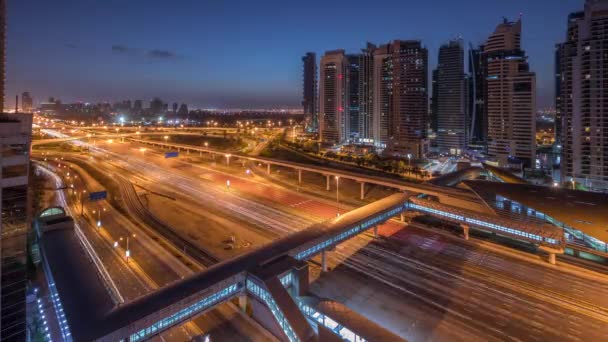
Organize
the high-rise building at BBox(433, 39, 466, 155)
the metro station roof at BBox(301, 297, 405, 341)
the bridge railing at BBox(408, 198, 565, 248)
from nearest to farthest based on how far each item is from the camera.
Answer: the metro station roof at BBox(301, 297, 405, 341), the bridge railing at BBox(408, 198, 565, 248), the high-rise building at BBox(433, 39, 466, 155)

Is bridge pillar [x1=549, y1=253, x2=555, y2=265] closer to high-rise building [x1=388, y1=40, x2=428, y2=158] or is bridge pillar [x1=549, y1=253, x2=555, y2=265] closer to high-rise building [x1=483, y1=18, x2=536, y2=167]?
high-rise building [x1=483, y1=18, x2=536, y2=167]

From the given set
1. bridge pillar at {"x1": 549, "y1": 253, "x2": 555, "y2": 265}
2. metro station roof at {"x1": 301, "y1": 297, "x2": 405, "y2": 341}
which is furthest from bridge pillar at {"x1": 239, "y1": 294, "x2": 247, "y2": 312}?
bridge pillar at {"x1": 549, "y1": 253, "x2": 555, "y2": 265}

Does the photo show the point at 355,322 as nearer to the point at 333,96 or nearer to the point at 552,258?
the point at 552,258

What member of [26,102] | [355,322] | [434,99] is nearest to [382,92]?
[434,99]

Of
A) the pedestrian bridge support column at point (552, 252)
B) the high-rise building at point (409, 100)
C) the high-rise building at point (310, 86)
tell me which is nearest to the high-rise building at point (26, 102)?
the high-rise building at point (310, 86)

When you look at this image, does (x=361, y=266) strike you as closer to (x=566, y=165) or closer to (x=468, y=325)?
(x=468, y=325)

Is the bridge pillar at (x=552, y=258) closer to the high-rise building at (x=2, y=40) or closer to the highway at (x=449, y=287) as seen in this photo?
the highway at (x=449, y=287)
